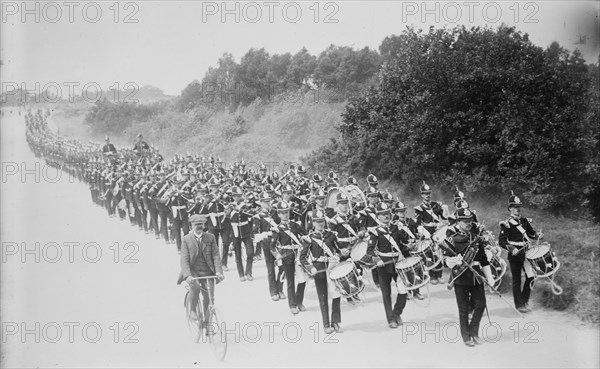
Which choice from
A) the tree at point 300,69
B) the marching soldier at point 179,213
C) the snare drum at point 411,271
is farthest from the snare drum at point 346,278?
the tree at point 300,69

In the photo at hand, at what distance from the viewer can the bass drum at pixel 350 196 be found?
1140cm

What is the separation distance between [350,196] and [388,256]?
9.06 ft

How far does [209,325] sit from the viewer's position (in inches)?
320

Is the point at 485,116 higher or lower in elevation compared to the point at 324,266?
higher

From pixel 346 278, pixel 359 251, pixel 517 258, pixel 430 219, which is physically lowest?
pixel 346 278

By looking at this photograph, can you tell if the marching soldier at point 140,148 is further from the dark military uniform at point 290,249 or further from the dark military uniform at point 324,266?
the dark military uniform at point 324,266

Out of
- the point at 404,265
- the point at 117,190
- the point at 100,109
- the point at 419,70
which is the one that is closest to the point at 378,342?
the point at 404,265

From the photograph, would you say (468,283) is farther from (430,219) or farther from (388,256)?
(430,219)

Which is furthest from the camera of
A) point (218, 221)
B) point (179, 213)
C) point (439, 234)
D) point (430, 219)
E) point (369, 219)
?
point (179, 213)

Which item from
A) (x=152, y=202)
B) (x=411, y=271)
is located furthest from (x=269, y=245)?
(x=152, y=202)

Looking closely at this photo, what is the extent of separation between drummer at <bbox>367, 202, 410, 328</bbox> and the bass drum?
6.59 ft

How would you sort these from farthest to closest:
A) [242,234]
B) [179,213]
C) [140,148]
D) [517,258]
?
[140,148] < [179,213] < [242,234] < [517,258]

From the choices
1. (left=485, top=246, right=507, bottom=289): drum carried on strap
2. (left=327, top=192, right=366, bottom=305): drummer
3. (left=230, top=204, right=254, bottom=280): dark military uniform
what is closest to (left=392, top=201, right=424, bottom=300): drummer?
(left=327, top=192, right=366, bottom=305): drummer

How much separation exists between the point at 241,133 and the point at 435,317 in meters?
13.9
